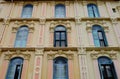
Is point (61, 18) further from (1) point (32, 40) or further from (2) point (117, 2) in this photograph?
(2) point (117, 2)

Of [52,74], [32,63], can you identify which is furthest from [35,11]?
[52,74]

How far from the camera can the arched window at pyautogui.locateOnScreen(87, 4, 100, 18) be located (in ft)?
44.5

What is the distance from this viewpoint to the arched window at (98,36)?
11.5 meters

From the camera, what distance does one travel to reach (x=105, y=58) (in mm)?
10547

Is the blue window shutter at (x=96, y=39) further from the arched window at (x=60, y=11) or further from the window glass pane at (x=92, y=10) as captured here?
the arched window at (x=60, y=11)

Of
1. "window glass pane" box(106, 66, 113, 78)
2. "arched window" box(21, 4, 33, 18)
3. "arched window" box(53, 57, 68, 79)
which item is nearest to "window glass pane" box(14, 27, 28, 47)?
"arched window" box(21, 4, 33, 18)

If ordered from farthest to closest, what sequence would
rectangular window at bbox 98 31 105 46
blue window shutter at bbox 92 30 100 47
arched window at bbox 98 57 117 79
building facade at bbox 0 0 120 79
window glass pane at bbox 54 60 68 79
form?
rectangular window at bbox 98 31 105 46 → blue window shutter at bbox 92 30 100 47 → building facade at bbox 0 0 120 79 → window glass pane at bbox 54 60 68 79 → arched window at bbox 98 57 117 79

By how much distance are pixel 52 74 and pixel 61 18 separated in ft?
15.1

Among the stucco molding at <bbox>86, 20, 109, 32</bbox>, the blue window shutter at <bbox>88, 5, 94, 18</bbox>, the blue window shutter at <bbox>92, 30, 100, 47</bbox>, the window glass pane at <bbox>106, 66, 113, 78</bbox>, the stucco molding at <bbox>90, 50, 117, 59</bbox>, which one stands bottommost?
the window glass pane at <bbox>106, 66, 113, 78</bbox>

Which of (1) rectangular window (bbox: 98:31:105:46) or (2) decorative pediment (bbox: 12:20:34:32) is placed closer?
(1) rectangular window (bbox: 98:31:105:46)

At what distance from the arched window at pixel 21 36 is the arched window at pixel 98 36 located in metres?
4.52

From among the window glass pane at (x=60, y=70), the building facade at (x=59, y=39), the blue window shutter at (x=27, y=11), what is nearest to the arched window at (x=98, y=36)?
the building facade at (x=59, y=39)

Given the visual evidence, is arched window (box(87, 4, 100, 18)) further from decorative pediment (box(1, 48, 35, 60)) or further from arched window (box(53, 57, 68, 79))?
decorative pediment (box(1, 48, 35, 60))

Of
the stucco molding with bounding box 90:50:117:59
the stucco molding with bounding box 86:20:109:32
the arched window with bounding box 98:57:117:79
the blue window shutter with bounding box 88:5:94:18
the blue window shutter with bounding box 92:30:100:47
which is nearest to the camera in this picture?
the arched window with bounding box 98:57:117:79
